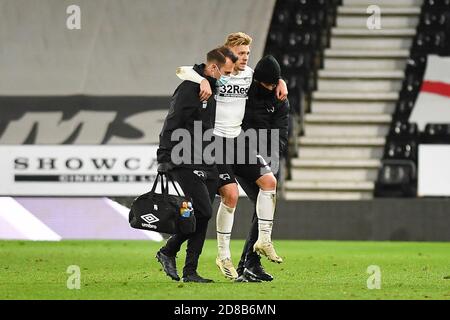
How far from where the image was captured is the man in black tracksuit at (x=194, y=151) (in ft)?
28.6

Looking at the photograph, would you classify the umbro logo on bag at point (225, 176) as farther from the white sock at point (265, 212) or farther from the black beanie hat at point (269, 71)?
the black beanie hat at point (269, 71)

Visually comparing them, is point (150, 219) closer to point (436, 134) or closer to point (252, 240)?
point (252, 240)

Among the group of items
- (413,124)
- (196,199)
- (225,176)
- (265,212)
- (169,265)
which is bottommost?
(413,124)

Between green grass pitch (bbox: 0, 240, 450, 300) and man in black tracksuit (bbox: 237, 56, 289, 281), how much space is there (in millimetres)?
223

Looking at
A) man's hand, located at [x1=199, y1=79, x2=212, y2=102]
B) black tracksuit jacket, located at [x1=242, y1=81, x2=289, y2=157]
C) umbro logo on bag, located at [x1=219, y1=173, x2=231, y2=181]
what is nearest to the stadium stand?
black tracksuit jacket, located at [x1=242, y1=81, x2=289, y2=157]

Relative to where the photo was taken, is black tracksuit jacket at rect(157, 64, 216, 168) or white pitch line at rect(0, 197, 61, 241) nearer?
black tracksuit jacket at rect(157, 64, 216, 168)

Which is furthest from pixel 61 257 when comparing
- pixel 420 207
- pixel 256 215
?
pixel 420 207

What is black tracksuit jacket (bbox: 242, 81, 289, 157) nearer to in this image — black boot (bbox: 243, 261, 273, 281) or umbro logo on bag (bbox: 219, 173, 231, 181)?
umbro logo on bag (bbox: 219, 173, 231, 181)

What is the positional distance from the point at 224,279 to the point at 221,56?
190cm

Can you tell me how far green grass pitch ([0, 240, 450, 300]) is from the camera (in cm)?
821

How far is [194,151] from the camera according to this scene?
888 centimetres

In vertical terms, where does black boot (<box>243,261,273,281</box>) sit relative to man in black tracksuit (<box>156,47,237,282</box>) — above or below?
below

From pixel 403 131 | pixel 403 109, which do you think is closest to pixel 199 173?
pixel 403 131

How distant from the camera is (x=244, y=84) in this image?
29.9 feet
